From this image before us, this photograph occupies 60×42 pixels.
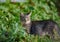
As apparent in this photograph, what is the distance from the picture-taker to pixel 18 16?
1416 cm

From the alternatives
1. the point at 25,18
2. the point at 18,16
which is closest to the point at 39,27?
the point at 25,18

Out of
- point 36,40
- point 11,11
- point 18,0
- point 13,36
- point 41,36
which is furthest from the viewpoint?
point 18,0

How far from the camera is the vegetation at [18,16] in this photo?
11029 millimetres

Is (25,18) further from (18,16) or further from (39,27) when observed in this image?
(18,16)

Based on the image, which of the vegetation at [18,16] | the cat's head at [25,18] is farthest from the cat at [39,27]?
the vegetation at [18,16]

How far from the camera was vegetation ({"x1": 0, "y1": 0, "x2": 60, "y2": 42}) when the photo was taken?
11.0 metres

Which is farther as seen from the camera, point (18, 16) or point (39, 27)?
point (18, 16)

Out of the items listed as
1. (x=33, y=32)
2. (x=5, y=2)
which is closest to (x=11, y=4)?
(x=5, y=2)

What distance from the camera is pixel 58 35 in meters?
12.9

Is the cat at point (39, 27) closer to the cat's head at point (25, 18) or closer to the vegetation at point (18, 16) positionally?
the cat's head at point (25, 18)

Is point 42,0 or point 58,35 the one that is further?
point 42,0

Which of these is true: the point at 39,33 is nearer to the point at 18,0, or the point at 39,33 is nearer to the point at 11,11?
the point at 11,11

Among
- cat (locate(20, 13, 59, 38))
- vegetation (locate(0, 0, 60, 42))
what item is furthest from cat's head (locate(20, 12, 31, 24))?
vegetation (locate(0, 0, 60, 42))

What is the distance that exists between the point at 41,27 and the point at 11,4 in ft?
10.5
